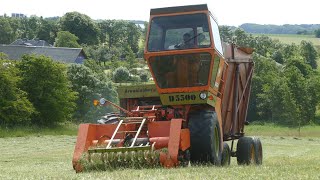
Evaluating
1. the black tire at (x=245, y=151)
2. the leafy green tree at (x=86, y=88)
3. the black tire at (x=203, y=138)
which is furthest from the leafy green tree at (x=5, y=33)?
the black tire at (x=203, y=138)

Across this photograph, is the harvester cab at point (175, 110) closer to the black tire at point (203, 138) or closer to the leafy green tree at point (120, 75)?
the black tire at point (203, 138)

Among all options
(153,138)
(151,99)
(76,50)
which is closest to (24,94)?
(151,99)

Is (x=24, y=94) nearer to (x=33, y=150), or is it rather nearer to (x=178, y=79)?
(x=33, y=150)

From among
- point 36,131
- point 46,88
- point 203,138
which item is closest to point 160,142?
point 203,138

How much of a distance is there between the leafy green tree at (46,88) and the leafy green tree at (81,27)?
3455 inches

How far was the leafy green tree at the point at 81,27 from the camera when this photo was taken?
144625 mm

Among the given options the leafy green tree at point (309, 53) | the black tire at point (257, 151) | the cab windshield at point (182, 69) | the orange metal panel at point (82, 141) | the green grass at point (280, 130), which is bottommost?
the green grass at point (280, 130)

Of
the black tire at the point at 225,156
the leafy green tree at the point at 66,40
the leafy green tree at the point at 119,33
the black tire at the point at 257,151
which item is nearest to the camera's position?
the black tire at the point at 225,156

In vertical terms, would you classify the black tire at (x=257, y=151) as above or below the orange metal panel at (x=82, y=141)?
below

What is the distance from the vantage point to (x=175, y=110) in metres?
14.5

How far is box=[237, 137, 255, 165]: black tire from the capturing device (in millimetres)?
16312

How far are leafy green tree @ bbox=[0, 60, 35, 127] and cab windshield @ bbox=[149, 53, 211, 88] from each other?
120 feet

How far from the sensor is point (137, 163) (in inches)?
491

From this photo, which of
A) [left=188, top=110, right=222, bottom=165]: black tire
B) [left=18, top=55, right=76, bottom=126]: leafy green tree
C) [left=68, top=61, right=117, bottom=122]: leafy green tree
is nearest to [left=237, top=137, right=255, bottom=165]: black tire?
[left=188, top=110, right=222, bottom=165]: black tire
